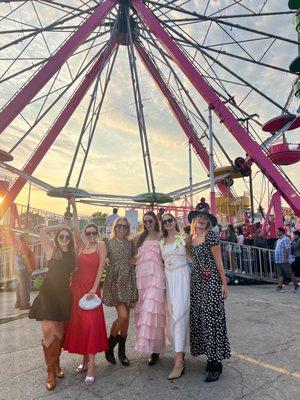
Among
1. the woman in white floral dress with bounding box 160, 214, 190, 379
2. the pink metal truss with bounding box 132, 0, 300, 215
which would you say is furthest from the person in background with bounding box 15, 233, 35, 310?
the pink metal truss with bounding box 132, 0, 300, 215

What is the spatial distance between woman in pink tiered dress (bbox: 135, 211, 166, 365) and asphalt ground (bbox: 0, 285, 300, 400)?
0.96 feet

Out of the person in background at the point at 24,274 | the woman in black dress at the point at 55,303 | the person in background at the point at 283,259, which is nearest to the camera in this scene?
the woman in black dress at the point at 55,303

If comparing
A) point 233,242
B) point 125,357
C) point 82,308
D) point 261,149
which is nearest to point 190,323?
point 125,357

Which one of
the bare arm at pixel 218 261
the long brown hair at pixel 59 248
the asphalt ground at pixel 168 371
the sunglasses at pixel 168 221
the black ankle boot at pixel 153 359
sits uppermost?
the sunglasses at pixel 168 221

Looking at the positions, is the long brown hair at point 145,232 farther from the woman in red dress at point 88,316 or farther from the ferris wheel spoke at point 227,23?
the ferris wheel spoke at point 227,23

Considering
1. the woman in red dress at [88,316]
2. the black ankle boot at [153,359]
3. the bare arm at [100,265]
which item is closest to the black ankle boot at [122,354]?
the black ankle boot at [153,359]

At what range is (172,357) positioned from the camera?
176 inches

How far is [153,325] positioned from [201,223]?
1305mm

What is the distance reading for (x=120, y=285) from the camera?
438 cm

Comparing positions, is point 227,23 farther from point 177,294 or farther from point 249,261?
point 177,294

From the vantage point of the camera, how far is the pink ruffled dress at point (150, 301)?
4.09 meters

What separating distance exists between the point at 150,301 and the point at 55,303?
107cm

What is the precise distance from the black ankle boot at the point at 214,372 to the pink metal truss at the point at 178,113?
14.2 meters

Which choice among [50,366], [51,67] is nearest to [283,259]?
[50,366]
